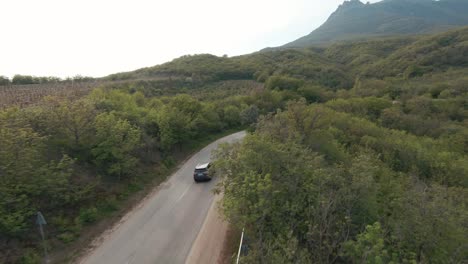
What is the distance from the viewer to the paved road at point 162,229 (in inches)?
509

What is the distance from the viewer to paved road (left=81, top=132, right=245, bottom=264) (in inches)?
509

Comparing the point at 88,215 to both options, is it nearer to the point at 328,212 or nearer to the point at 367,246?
the point at 328,212

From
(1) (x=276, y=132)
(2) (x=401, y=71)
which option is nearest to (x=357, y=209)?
(1) (x=276, y=132)

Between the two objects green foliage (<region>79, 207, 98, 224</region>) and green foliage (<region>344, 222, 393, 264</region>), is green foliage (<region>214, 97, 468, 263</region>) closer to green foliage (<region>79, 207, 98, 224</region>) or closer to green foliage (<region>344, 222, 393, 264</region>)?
green foliage (<region>344, 222, 393, 264</region>)

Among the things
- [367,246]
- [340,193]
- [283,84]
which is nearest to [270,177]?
[340,193]

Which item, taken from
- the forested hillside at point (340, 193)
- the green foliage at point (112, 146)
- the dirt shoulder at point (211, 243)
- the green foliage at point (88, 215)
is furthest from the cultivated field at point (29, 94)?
the forested hillside at point (340, 193)

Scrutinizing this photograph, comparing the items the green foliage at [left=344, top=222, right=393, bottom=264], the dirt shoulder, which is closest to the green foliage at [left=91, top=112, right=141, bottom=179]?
the dirt shoulder

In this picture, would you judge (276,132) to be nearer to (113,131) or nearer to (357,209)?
(357,209)

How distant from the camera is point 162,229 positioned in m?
15.2

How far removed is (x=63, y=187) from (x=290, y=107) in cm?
1568

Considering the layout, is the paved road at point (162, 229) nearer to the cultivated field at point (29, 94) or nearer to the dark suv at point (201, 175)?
the dark suv at point (201, 175)

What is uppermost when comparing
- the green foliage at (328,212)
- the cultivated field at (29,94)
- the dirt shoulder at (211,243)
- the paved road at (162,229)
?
the cultivated field at (29,94)

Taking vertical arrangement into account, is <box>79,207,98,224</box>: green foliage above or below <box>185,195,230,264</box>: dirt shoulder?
above

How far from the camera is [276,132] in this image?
17.0 metres
